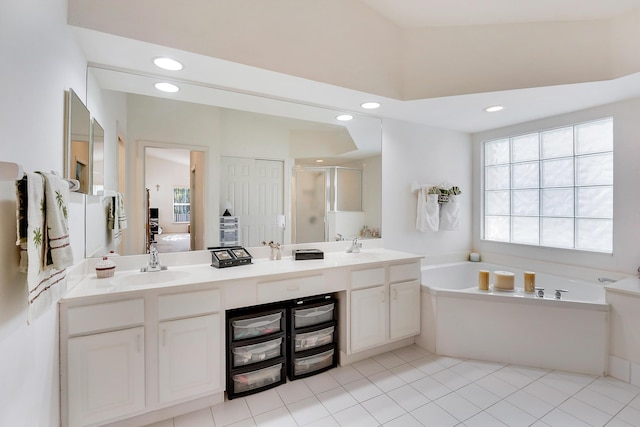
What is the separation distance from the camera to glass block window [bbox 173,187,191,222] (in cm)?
223

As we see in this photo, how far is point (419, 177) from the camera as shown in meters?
3.48

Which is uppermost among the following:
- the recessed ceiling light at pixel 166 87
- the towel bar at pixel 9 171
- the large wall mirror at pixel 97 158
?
the recessed ceiling light at pixel 166 87

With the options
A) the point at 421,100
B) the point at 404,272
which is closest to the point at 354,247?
the point at 404,272

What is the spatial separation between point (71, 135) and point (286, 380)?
6.84 ft

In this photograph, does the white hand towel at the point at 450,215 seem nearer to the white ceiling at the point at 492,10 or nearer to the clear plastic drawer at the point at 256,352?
the white ceiling at the point at 492,10

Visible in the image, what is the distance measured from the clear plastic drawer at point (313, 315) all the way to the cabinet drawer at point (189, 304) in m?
0.64

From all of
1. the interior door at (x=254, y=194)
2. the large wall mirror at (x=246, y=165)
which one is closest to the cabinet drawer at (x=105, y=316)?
the large wall mirror at (x=246, y=165)

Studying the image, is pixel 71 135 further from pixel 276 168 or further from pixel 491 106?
pixel 491 106

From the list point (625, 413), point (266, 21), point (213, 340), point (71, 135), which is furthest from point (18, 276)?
point (625, 413)

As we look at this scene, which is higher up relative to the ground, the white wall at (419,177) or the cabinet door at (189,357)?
the white wall at (419,177)

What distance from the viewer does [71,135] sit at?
160 cm

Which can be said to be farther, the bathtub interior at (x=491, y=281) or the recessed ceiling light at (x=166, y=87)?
the bathtub interior at (x=491, y=281)

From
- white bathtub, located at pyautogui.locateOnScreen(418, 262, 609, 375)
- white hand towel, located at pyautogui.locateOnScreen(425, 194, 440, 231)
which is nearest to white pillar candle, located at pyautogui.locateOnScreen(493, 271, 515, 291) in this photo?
white bathtub, located at pyautogui.locateOnScreen(418, 262, 609, 375)

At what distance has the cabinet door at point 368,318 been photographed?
2369 millimetres
